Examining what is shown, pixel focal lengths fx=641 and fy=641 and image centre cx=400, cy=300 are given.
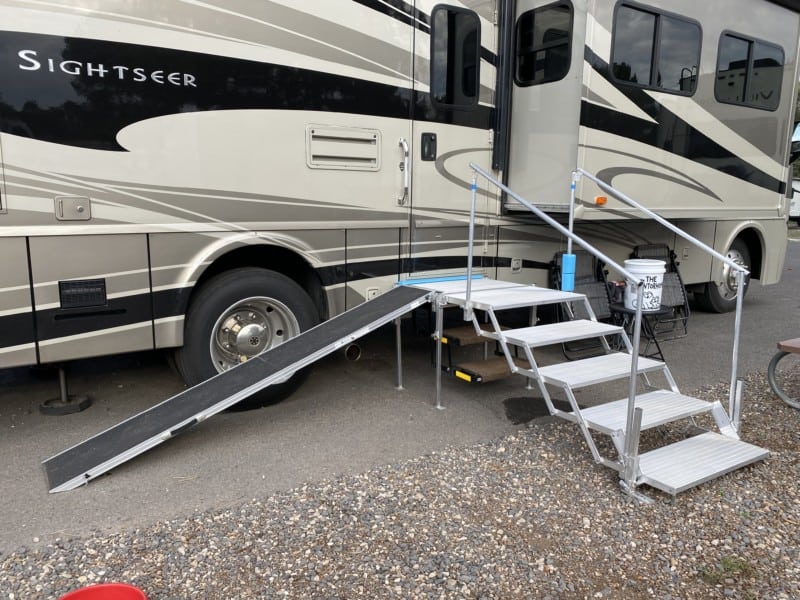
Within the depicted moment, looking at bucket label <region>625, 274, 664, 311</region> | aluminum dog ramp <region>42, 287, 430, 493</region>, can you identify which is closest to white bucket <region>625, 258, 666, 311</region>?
bucket label <region>625, 274, 664, 311</region>

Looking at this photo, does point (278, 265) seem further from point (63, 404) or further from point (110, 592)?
point (110, 592)

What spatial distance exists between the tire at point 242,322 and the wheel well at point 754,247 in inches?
223

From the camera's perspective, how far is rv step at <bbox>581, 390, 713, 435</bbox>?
11.2 ft

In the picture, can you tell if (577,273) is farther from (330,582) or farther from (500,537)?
(330,582)

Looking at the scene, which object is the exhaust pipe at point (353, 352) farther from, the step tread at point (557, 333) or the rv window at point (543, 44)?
the rv window at point (543, 44)

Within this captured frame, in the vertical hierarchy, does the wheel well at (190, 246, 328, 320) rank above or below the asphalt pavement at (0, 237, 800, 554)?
above

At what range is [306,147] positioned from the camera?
169 inches

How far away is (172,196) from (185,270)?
46 cm

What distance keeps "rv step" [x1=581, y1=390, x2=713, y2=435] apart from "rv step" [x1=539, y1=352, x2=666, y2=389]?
0.16 meters

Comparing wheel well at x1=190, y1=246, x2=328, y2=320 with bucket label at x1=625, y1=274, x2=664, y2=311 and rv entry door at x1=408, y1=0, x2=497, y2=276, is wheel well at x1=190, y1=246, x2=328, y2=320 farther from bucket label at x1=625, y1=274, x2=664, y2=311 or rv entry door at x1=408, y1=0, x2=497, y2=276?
bucket label at x1=625, y1=274, x2=664, y2=311

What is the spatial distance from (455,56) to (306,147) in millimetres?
1435

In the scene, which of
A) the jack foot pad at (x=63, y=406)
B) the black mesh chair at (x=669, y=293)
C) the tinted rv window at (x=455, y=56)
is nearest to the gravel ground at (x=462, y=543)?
the jack foot pad at (x=63, y=406)

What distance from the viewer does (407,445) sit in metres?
3.86

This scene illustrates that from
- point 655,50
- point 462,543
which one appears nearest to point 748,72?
point 655,50
